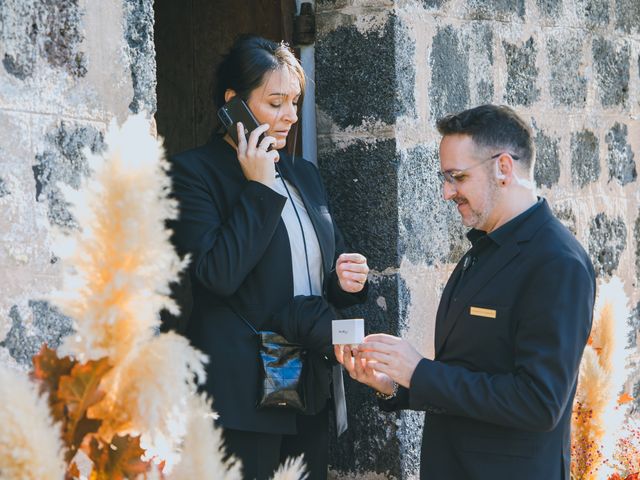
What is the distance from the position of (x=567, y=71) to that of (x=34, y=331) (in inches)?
113

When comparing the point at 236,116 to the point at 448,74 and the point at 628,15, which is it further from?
the point at 628,15

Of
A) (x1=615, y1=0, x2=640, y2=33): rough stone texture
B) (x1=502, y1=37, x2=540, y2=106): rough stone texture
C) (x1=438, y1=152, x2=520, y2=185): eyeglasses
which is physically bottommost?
(x1=438, y1=152, x2=520, y2=185): eyeglasses

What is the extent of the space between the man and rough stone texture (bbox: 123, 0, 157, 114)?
2.52 feet

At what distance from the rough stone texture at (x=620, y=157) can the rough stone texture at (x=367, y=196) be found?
1.57 meters

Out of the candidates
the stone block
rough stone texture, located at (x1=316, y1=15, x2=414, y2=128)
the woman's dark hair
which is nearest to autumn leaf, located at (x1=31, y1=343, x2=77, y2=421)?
the woman's dark hair

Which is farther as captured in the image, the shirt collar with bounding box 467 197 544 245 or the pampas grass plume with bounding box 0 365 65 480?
the shirt collar with bounding box 467 197 544 245

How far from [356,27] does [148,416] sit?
8.45 feet

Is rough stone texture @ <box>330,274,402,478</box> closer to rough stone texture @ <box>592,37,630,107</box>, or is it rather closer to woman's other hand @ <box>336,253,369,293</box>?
woman's other hand @ <box>336,253,369,293</box>

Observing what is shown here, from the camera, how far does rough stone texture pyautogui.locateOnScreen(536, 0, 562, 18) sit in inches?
161

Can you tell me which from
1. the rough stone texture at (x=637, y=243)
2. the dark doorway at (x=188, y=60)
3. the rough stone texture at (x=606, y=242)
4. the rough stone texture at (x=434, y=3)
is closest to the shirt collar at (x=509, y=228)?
the rough stone texture at (x=434, y=3)

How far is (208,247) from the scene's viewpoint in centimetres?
263

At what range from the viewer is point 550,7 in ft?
13.6

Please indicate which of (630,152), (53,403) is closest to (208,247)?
(53,403)

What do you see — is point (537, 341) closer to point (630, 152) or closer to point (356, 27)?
point (356, 27)
